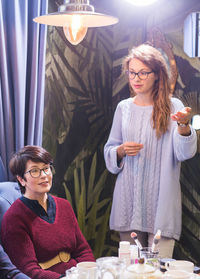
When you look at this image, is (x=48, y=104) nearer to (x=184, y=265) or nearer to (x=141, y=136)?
(x=141, y=136)

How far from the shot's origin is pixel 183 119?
2.80 meters

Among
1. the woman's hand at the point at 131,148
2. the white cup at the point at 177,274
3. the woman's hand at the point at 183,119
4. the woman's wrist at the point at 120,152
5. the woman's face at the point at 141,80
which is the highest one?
the woman's face at the point at 141,80

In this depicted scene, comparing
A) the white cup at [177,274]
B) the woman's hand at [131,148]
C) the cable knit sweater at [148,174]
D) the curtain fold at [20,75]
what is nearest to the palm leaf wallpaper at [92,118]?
the curtain fold at [20,75]

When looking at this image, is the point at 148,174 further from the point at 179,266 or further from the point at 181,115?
the point at 179,266

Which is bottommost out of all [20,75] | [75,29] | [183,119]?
[183,119]

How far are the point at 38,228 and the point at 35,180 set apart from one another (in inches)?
9.6

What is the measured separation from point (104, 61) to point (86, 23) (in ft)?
5.79

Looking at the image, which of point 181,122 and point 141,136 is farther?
point 141,136

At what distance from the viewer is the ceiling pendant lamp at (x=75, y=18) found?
2037mm

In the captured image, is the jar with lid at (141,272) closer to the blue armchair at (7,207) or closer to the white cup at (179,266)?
the white cup at (179,266)

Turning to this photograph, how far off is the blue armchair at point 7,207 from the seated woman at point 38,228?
2.4 inches

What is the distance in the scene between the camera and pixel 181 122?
9.29ft

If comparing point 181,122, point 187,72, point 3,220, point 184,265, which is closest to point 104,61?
point 187,72

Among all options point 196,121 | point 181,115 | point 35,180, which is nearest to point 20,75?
point 35,180
